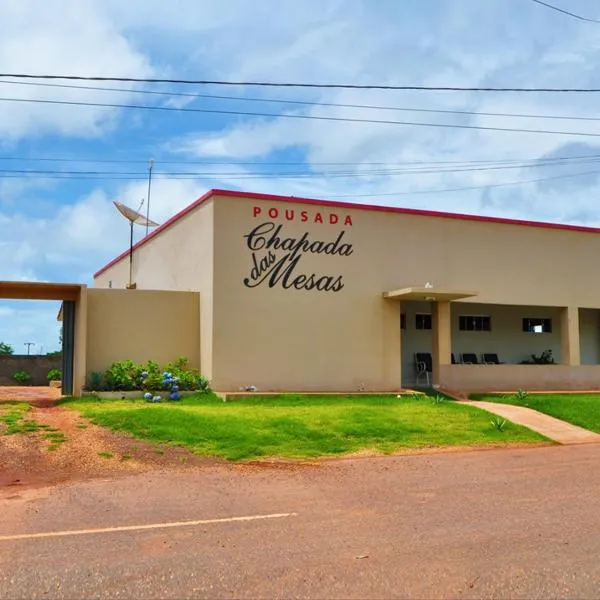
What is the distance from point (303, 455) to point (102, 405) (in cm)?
665

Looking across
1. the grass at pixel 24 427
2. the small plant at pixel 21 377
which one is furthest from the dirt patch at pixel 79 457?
the small plant at pixel 21 377

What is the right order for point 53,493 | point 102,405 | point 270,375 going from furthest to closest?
1. point 270,375
2. point 102,405
3. point 53,493

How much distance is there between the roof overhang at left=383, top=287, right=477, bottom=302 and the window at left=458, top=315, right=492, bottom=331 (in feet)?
12.6

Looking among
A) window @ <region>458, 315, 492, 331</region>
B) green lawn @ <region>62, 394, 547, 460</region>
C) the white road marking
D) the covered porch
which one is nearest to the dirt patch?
green lawn @ <region>62, 394, 547, 460</region>

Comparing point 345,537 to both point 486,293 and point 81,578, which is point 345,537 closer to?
point 81,578

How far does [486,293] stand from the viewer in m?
22.2

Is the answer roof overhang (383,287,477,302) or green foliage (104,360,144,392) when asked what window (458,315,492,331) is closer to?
roof overhang (383,287,477,302)

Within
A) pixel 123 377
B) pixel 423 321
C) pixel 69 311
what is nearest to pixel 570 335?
pixel 423 321

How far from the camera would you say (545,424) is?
612 inches

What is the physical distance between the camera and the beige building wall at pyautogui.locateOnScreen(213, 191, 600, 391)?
1906 cm

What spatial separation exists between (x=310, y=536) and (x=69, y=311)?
14745 millimetres

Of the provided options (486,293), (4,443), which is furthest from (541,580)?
(486,293)

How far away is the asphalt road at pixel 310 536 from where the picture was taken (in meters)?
5.20

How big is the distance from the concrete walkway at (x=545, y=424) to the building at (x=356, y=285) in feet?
Answer: 12.8
